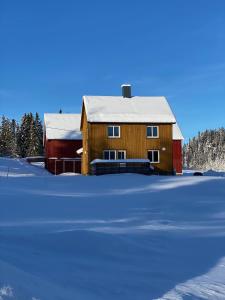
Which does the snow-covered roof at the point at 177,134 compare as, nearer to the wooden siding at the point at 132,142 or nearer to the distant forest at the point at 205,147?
the wooden siding at the point at 132,142

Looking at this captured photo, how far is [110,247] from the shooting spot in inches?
346

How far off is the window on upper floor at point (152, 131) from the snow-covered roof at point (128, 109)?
0.69 metres

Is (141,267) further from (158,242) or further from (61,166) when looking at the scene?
(61,166)

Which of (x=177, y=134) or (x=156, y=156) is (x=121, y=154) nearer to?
(x=156, y=156)

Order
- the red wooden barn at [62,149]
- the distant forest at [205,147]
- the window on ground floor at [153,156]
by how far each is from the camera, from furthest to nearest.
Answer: the distant forest at [205,147] → the red wooden barn at [62,149] → the window on ground floor at [153,156]

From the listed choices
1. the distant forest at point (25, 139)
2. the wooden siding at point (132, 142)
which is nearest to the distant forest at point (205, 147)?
the distant forest at point (25, 139)

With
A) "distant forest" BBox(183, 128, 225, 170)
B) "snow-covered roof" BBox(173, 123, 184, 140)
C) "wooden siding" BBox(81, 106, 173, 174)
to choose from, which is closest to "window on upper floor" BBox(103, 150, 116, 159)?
"wooden siding" BBox(81, 106, 173, 174)

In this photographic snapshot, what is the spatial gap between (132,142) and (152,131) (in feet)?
7.00

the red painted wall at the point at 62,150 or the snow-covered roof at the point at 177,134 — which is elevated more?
the snow-covered roof at the point at 177,134

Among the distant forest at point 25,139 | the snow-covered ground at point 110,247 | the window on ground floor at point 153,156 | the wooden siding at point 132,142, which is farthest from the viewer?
the distant forest at point 25,139

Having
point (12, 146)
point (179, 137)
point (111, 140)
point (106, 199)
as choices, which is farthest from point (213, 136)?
point (106, 199)

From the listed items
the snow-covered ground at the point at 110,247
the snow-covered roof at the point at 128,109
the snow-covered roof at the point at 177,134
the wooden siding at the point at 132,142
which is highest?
the snow-covered roof at the point at 128,109

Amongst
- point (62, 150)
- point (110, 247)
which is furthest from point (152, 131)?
point (110, 247)

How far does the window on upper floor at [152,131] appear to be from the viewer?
39125 mm
